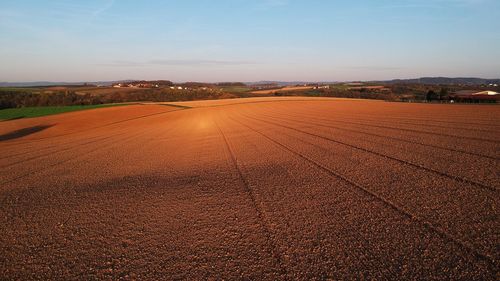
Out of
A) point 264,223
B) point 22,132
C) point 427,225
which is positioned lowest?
point 22,132

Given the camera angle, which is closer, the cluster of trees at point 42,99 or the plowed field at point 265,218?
the plowed field at point 265,218

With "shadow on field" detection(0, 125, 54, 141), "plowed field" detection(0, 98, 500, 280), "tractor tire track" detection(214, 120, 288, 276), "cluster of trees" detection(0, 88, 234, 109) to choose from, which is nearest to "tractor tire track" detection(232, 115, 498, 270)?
"plowed field" detection(0, 98, 500, 280)

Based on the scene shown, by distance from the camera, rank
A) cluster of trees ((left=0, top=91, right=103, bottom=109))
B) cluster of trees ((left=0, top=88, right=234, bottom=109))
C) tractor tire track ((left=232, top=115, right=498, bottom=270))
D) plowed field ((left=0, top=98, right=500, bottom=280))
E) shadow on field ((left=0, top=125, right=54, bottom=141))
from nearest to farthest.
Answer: tractor tire track ((left=232, top=115, right=498, bottom=270)) < plowed field ((left=0, top=98, right=500, bottom=280)) < shadow on field ((left=0, top=125, right=54, bottom=141)) < cluster of trees ((left=0, top=91, right=103, bottom=109)) < cluster of trees ((left=0, top=88, right=234, bottom=109))

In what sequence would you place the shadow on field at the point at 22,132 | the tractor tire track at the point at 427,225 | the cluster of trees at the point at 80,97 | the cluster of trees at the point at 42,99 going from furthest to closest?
the cluster of trees at the point at 80,97
the cluster of trees at the point at 42,99
the shadow on field at the point at 22,132
the tractor tire track at the point at 427,225

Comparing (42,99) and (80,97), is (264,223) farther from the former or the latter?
(80,97)

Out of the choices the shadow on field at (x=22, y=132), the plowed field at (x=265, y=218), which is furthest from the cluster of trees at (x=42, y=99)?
the plowed field at (x=265, y=218)

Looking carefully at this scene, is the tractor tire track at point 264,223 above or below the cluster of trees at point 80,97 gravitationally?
below

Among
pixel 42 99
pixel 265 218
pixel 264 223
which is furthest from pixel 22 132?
pixel 42 99

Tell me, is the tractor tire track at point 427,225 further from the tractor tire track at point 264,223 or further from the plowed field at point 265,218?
the tractor tire track at point 264,223

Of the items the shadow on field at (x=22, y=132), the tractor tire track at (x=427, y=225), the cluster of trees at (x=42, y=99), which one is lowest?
the shadow on field at (x=22, y=132)

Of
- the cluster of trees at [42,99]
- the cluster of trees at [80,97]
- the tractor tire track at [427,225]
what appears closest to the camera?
the tractor tire track at [427,225]

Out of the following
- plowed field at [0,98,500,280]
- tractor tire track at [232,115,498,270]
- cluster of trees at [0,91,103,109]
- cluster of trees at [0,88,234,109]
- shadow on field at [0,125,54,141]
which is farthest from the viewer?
cluster of trees at [0,88,234,109]

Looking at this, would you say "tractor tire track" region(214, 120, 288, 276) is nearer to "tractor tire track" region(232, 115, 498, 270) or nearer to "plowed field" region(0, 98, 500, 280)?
"plowed field" region(0, 98, 500, 280)
